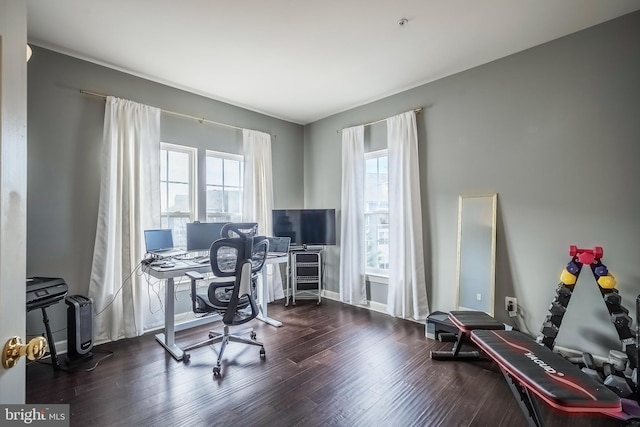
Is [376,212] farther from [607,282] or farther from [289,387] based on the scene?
[289,387]

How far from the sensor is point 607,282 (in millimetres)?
2174

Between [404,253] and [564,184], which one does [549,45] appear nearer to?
[564,184]

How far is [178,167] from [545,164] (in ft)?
13.3

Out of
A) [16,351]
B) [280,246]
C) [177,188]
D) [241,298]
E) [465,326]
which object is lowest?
[465,326]

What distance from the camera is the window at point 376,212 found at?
3975 mm

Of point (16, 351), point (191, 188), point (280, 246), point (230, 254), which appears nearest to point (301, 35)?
point (230, 254)

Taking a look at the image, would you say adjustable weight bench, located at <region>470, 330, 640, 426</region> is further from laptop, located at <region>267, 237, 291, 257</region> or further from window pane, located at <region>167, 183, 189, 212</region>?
window pane, located at <region>167, 183, 189, 212</region>

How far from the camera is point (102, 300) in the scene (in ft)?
9.43

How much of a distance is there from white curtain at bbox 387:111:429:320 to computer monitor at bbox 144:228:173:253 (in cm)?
269

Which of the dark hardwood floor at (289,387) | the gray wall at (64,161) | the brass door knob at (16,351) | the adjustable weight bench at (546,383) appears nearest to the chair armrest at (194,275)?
the dark hardwood floor at (289,387)

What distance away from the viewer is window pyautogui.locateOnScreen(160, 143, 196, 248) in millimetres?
3443

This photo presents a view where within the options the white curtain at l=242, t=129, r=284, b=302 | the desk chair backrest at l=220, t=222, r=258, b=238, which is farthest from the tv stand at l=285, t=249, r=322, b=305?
the desk chair backrest at l=220, t=222, r=258, b=238

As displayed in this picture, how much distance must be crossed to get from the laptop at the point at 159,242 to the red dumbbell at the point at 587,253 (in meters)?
3.90

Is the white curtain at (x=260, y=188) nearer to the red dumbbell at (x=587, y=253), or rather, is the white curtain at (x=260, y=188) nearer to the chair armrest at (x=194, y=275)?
the chair armrest at (x=194, y=275)
